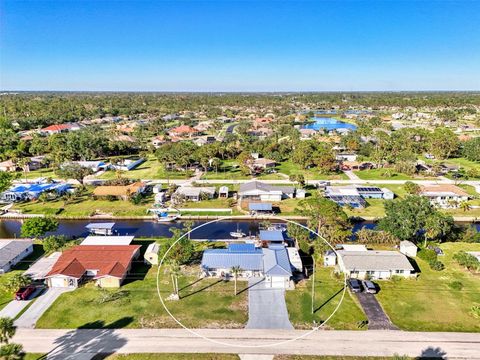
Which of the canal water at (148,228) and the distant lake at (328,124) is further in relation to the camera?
the distant lake at (328,124)

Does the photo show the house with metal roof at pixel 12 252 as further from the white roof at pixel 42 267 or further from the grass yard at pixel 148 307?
the grass yard at pixel 148 307

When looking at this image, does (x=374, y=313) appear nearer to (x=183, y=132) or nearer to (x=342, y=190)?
(x=342, y=190)

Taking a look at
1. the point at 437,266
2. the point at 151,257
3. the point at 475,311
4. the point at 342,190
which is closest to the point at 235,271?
the point at 151,257

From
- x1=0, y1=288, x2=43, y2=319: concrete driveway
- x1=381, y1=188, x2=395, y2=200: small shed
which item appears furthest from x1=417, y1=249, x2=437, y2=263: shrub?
x1=0, y1=288, x2=43, y2=319: concrete driveway

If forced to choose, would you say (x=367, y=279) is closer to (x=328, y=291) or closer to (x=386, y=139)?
(x=328, y=291)

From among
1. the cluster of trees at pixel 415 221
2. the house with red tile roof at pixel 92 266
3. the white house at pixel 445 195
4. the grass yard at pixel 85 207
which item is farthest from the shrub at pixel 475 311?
the grass yard at pixel 85 207
